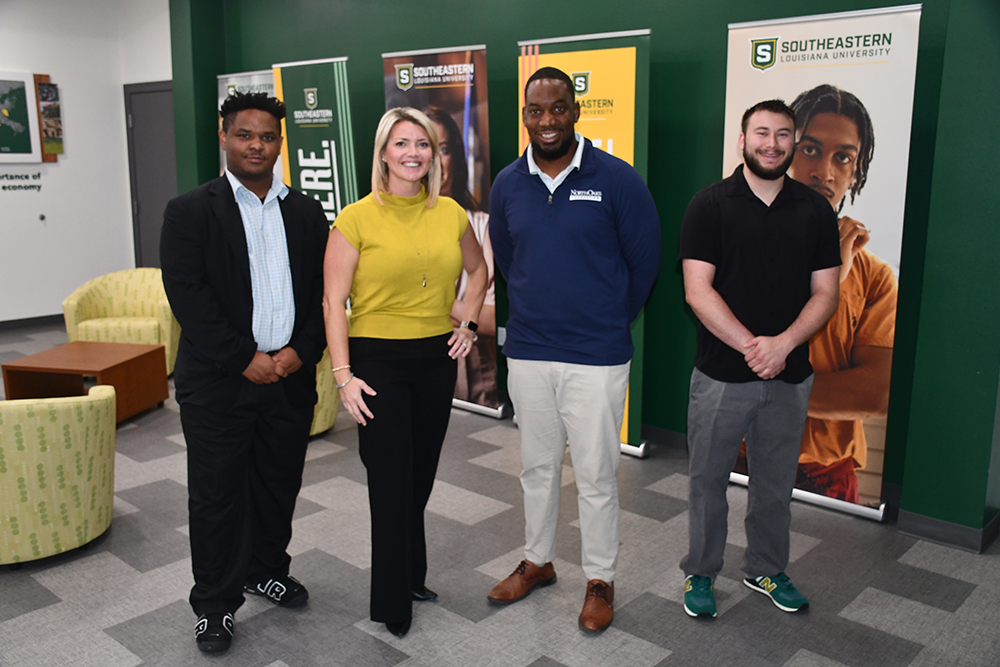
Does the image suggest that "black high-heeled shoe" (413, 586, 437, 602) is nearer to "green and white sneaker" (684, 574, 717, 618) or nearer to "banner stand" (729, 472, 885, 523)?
"green and white sneaker" (684, 574, 717, 618)

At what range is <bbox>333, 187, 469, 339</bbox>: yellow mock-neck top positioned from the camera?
2619 millimetres

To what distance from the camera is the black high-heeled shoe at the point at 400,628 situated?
2865 millimetres

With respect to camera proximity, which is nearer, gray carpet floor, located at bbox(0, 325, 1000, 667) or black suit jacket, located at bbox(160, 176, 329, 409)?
black suit jacket, located at bbox(160, 176, 329, 409)

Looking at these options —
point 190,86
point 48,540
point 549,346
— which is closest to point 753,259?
point 549,346

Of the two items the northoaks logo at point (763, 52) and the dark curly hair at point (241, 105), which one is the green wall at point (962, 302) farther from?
the dark curly hair at point (241, 105)

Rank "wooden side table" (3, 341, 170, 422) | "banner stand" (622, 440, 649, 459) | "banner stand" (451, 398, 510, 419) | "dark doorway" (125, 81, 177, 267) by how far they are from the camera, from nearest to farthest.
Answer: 1. "banner stand" (622, 440, 649, 459)
2. "wooden side table" (3, 341, 170, 422)
3. "banner stand" (451, 398, 510, 419)
4. "dark doorway" (125, 81, 177, 267)

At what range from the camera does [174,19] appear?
311 inches

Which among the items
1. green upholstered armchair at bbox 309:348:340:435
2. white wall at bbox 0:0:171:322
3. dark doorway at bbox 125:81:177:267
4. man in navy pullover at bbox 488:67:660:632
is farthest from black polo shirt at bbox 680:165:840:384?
white wall at bbox 0:0:171:322

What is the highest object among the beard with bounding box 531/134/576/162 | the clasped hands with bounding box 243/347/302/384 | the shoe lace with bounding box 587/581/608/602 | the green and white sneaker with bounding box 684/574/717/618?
the beard with bounding box 531/134/576/162

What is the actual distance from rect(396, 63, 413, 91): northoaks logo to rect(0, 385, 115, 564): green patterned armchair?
301 centimetres

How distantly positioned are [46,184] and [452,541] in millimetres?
6992

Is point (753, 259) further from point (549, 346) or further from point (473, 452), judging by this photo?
point (473, 452)

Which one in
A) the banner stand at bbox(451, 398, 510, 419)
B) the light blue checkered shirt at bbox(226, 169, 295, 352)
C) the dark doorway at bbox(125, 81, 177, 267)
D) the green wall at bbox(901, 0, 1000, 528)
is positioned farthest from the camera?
the dark doorway at bbox(125, 81, 177, 267)

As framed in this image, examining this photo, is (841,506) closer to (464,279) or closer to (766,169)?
(766,169)
